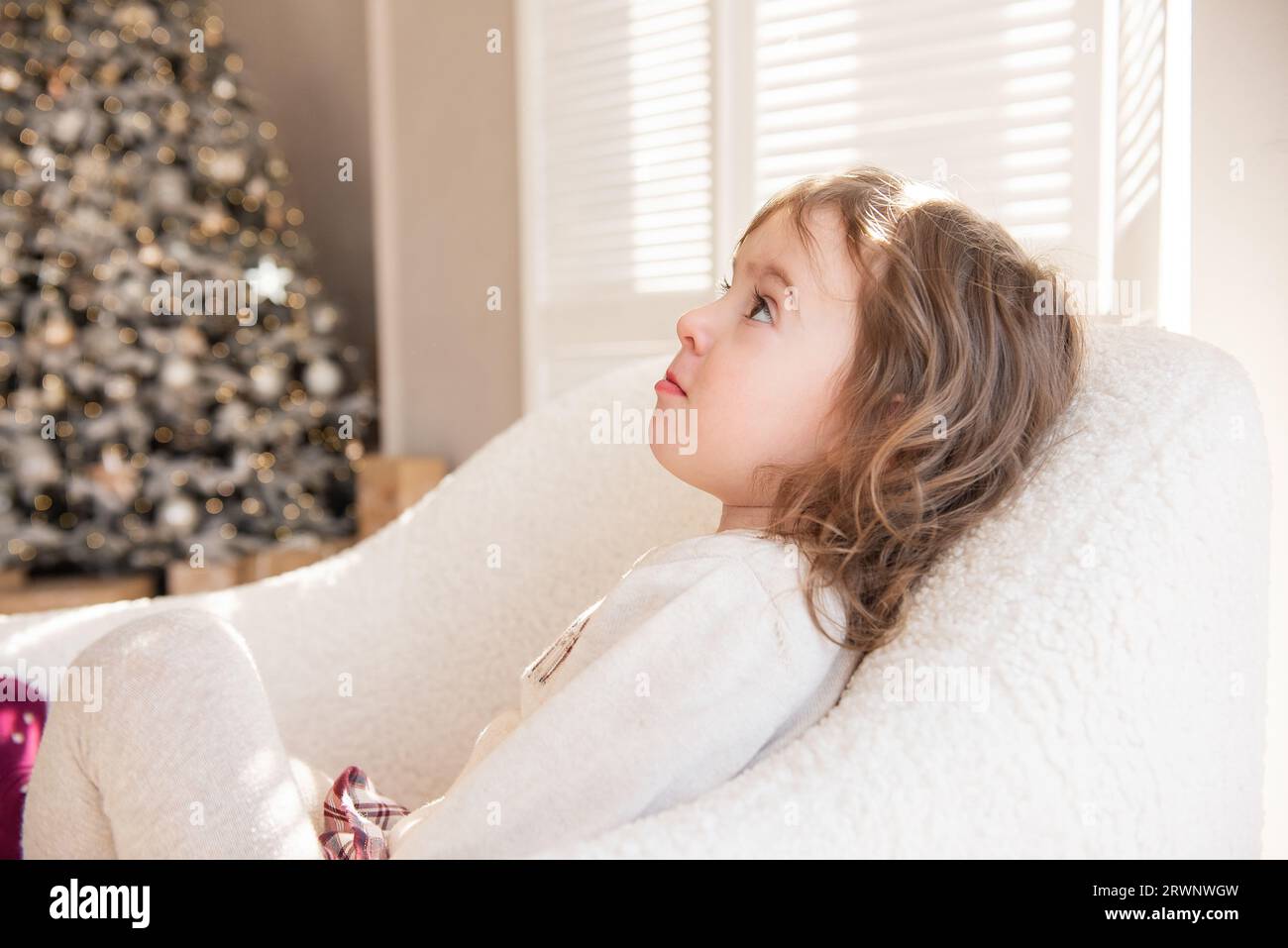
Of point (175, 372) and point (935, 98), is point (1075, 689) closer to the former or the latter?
point (935, 98)

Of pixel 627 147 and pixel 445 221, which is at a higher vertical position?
pixel 627 147

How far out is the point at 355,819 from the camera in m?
0.87

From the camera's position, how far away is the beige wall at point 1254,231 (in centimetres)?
111

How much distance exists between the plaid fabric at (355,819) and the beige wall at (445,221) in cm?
213

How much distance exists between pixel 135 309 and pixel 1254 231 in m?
2.65

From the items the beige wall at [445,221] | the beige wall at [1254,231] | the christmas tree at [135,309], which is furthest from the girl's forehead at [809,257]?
the christmas tree at [135,309]

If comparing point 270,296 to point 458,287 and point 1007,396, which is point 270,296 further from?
point 1007,396

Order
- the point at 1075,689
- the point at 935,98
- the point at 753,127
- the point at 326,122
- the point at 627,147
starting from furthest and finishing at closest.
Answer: the point at 326,122
the point at 627,147
the point at 753,127
the point at 935,98
the point at 1075,689

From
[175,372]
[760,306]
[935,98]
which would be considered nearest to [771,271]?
[760,306]

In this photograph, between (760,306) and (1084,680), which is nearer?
(1084,680)

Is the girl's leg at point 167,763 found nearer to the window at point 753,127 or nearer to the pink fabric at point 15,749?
the pink fabric at point 15,749
